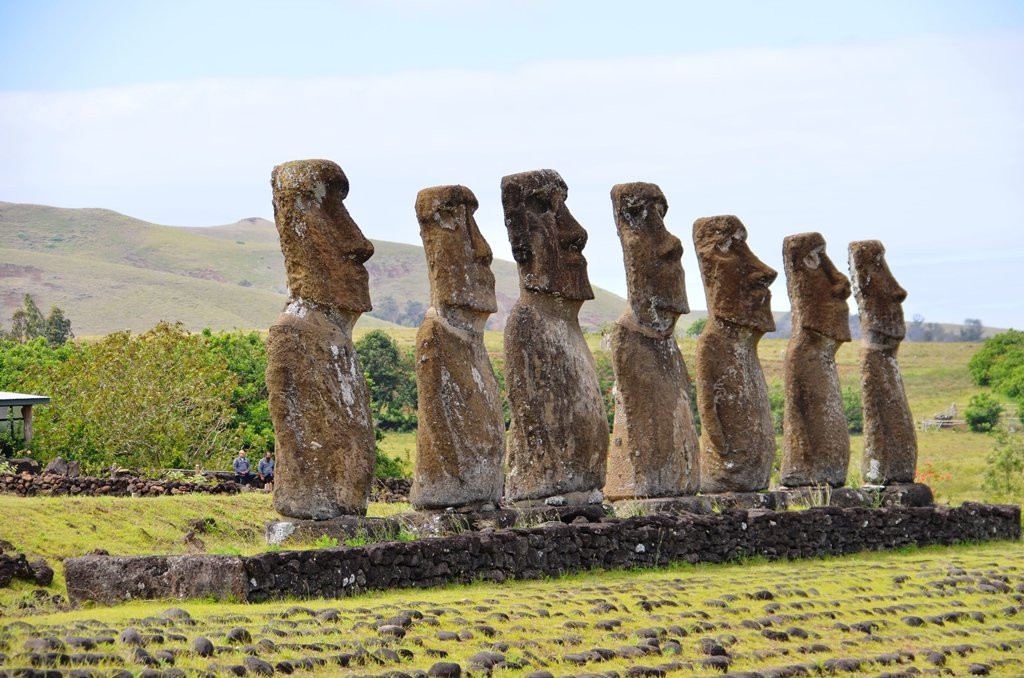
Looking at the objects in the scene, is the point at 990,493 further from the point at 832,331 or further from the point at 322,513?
the point at 322,513

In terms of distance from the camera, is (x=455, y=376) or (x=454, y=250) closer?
(x=455, y=376)

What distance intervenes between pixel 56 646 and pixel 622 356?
9695 millimetres

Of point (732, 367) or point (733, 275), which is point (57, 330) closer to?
point (733, 275)

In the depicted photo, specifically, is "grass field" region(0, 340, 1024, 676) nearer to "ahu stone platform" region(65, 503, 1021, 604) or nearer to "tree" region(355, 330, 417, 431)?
"ahu stone platform" region(65, 503, 1021, 604)

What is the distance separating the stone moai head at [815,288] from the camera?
21312mm

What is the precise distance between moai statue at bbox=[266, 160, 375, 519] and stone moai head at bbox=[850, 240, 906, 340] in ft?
32.1

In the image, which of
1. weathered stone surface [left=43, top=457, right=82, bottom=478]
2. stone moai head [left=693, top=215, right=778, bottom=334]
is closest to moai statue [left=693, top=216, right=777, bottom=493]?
stone moai head [left=693, top=215, right=778, bottom=334]

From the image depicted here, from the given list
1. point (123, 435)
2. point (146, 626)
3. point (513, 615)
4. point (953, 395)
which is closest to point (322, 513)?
point (513, 615)

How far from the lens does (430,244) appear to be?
53.1 ft

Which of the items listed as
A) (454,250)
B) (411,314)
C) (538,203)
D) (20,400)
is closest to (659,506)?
(538,203)

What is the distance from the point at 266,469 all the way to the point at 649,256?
1202 cm

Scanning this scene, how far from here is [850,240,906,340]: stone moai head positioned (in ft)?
73.8

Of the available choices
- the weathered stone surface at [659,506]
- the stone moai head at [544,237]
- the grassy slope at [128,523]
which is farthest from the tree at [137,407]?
the stone moai head at [544,237]

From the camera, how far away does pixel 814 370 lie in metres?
21.1
